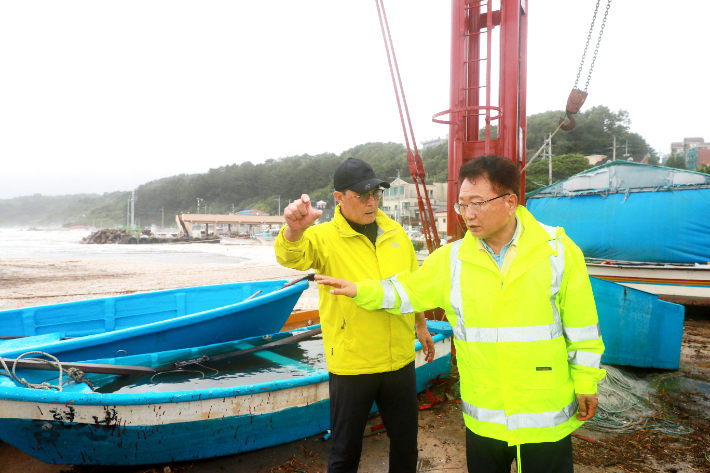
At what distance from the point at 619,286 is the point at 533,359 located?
4242 mm

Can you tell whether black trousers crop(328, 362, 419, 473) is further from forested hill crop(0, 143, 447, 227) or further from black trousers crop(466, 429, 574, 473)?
forested hill crop(0, 143, 447, 227)

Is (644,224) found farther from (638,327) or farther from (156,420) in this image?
(156,420)

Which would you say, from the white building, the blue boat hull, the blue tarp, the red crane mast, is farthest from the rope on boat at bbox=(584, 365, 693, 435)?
the white building

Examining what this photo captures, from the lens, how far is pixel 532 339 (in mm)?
1496

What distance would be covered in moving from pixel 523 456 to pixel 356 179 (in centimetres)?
149

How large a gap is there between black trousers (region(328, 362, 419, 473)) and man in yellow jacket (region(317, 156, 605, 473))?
521 mm

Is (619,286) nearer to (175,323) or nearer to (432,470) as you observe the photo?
(432,470)

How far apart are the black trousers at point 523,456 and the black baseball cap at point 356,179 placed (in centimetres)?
128

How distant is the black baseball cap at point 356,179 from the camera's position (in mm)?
2174

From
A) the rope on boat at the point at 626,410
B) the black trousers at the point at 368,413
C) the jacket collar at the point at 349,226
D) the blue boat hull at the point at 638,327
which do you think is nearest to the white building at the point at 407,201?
the blue boat hull at the point at 638,327

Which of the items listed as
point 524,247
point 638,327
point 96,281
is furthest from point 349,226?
point 96,281

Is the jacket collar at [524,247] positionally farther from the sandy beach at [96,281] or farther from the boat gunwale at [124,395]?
the sandy beach at [96,281]

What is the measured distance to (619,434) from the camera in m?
3.46

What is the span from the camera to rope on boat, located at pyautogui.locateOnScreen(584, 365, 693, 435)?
3562mm
